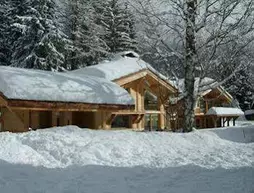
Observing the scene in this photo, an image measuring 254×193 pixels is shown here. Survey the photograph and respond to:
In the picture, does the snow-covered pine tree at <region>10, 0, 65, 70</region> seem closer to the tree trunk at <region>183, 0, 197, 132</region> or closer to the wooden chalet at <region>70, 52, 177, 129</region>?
the wooden chalet at <region>70, 52, 177, 129</region>

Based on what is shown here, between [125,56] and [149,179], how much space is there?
2415 centimetres

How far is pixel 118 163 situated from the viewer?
10.0m

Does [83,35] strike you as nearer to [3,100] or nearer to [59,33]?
[59,33]

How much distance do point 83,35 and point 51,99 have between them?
27.6m

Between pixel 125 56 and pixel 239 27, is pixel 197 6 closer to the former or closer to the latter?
pixel 239 27

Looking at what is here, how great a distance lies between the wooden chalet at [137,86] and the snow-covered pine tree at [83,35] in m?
12.5

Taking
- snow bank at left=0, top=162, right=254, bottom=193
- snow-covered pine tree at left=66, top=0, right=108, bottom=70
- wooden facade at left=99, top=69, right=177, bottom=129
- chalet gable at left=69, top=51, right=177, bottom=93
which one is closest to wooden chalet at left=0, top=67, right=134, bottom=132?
chalet gable at left=69, top=51, right=177, bottom=93

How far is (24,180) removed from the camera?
794 cm

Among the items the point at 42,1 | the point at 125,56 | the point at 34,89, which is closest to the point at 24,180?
the point at 34,89

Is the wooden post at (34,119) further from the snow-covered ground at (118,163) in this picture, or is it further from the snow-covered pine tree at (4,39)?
the snow-covered pine tree at (4,39)

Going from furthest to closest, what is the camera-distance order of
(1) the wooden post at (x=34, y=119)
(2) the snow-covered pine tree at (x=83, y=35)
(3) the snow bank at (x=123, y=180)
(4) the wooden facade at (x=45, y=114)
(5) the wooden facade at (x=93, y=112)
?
(2) the snow-covered pine tree at (x=83, y=35) → (1) the wooden post at (x=34, y=119) → (5) the wooden facade at (x=93, y=112) → (4) the wooden facade at (x=45, y=114) → (3) the snow bank at (x=123, y=180)

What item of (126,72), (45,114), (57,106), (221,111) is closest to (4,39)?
(126,72)

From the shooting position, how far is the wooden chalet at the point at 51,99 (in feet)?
55.2

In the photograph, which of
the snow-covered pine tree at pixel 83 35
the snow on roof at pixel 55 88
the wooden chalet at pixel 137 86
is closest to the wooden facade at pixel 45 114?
the snow on roof at pixel 55 88
